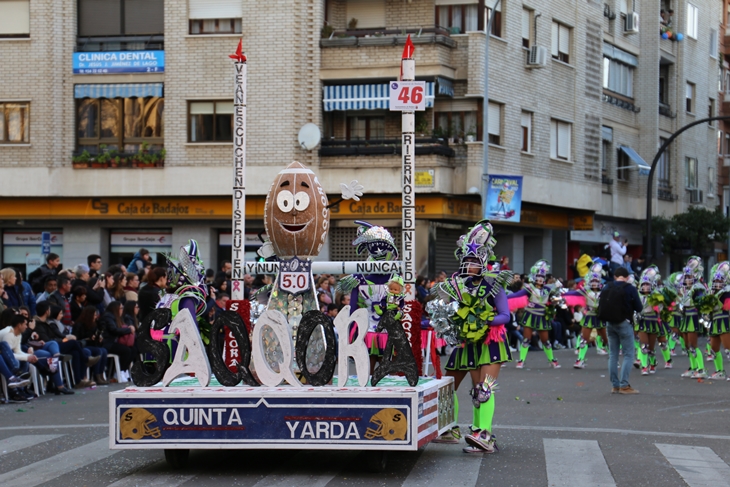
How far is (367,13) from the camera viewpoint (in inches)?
1320

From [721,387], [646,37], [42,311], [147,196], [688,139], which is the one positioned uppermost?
[646,37]

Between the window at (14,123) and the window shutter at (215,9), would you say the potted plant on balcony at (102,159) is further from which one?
the window shutter at (215,9)

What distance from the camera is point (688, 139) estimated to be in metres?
50.4

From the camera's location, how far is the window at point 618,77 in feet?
142

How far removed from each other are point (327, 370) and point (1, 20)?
26.9 metres

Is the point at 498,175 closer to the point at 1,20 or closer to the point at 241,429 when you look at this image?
the point at 1,20

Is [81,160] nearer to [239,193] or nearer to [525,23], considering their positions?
[525,23]

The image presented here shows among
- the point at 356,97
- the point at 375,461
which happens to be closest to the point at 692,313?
the point at 375,461

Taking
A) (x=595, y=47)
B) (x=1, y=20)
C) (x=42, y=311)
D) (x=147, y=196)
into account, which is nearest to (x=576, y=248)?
(x=595, y=47)

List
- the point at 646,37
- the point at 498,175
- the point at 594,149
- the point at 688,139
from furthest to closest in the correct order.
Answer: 1. the point at 688,139
2. the point at 646,37
3. the point at 594,149
4. the point at 498,175

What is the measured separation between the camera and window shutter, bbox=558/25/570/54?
3834cm

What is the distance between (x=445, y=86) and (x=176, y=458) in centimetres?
2429

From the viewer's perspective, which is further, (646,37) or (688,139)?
(688,139)

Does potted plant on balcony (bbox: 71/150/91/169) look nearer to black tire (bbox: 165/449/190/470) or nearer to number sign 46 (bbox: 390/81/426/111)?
number sign 46 (bbox: 390/81/426/111)
